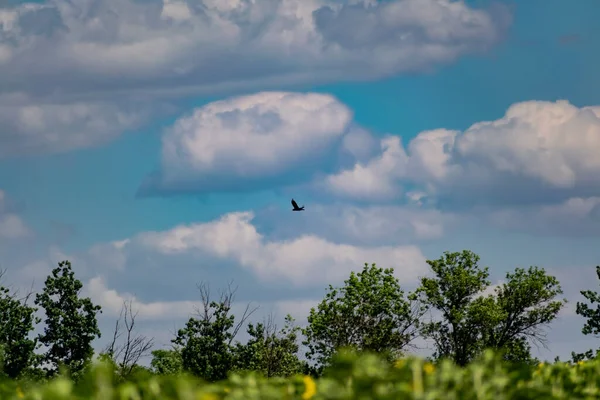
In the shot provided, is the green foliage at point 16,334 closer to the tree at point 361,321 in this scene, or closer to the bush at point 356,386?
the tree at point 361,321

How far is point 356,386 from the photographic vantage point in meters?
4.36

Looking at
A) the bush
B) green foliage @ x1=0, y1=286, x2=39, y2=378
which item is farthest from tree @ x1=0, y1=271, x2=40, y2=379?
the bush

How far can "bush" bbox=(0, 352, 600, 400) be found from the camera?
4.23 meters

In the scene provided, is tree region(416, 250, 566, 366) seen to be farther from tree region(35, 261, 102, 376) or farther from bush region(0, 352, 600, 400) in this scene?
bush region(0, 352, 600, 400)

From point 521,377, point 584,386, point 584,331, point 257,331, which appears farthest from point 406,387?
point 257,331

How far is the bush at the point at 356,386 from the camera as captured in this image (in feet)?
13.9

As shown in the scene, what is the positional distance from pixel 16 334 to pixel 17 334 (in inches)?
2.2

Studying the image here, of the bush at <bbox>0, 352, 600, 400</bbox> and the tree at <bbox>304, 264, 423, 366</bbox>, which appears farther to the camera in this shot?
the tree at <bbox>304, 264, 423, 366</bbox>

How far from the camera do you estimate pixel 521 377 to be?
562cm

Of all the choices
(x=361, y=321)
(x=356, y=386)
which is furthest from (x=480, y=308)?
(x=356, y=386)

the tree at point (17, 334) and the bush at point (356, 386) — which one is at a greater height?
the tree at point (17, 334)

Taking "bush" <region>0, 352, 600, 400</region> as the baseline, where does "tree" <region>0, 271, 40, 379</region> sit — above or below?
above

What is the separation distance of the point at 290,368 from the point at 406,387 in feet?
184

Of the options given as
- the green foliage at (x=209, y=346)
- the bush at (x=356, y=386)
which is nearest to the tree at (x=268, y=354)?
the green foliage at (x=209, y=346)
